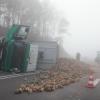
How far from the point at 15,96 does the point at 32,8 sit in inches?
2122

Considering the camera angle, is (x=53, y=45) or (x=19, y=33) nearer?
(x=19, y=33)

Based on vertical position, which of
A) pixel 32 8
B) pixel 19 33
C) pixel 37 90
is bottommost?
pixel 37 90

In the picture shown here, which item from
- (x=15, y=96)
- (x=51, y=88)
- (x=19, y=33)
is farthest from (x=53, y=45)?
→ (x=15, y=96)

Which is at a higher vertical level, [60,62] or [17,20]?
[17,20]

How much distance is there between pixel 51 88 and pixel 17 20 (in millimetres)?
50745

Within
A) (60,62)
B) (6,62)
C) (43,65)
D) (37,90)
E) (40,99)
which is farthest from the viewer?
(60,62)

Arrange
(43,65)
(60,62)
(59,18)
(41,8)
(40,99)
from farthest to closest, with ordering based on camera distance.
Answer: (59,18) → (41,8) → (60,62) → (43,65) → (40,99)

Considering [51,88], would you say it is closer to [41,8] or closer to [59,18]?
[41,8]

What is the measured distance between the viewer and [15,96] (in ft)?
36.8

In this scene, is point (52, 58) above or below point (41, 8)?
below

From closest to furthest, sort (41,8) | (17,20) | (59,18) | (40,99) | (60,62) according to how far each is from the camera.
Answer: (40,99) < (60,62) < (17,20) < (41,8) < (59,18)

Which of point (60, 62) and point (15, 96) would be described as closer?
point (15, 96)

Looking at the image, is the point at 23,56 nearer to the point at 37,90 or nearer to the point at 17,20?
the point at 37,90

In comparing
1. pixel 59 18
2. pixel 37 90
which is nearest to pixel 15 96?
pixel 37 90
